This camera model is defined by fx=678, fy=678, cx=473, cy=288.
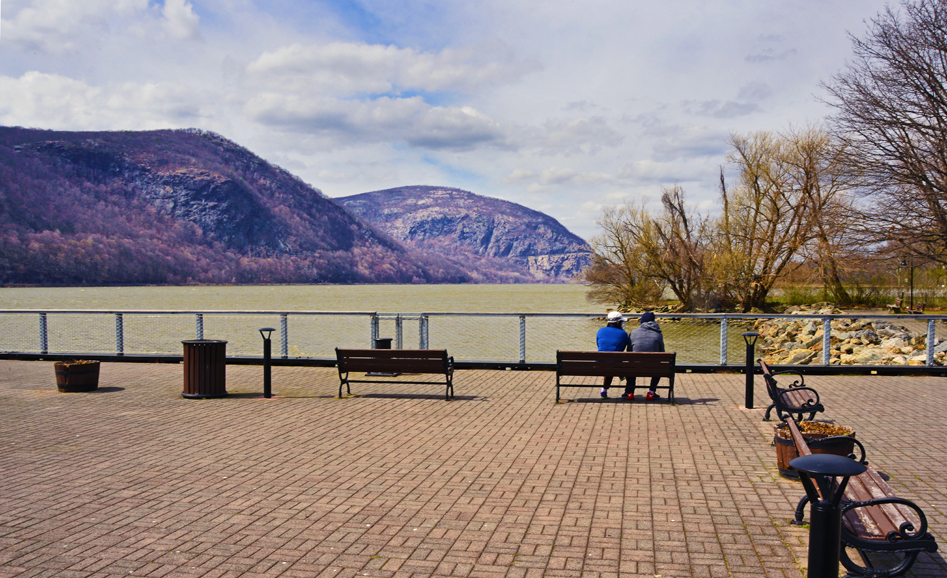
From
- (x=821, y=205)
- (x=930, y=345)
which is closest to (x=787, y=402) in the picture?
(x=930, y=345)

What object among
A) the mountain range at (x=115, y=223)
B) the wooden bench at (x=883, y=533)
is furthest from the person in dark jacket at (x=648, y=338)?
the mountain range at (x=115, y=223)

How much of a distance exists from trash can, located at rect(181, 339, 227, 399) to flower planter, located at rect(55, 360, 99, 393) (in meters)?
1.74

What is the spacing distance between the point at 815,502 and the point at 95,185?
207441mm

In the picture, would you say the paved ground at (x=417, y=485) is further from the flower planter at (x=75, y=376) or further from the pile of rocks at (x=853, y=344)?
the pile of rocks at (x=853, y=344)

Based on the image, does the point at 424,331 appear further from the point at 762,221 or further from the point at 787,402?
the point at 762,221

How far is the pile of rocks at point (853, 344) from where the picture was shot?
663 inches

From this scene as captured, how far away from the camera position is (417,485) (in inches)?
224

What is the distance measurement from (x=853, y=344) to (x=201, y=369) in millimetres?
21410

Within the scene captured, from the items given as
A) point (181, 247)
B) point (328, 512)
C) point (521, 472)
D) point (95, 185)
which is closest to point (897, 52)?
point (521, 472)

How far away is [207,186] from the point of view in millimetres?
197000

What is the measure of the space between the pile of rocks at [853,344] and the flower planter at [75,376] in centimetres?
1405

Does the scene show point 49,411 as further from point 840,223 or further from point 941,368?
point 840,223

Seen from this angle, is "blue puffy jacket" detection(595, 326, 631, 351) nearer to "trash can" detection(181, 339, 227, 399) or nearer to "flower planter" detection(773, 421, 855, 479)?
"flower planter" detection(773, 421, 855, 479)

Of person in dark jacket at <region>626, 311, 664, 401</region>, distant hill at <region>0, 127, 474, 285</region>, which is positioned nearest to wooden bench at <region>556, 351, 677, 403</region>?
person in dark jacket at <region>626, 311, 664, 401</region>
